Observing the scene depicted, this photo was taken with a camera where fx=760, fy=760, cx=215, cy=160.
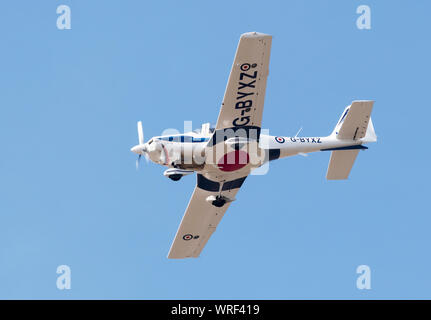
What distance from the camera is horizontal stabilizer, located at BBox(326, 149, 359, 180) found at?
33.8 meters

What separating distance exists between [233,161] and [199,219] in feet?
16.7

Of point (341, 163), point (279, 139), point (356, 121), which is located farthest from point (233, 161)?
point (356, 121)

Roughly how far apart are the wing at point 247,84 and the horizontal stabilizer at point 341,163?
5.18 metres

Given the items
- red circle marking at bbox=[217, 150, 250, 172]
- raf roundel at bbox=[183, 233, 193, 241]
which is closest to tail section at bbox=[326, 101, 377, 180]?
red circle marking at bbox=[217, 150, 250, 172]

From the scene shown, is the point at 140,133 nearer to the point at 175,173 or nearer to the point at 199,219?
the point at 175,173

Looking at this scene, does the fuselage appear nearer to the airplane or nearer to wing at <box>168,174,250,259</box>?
the airplane

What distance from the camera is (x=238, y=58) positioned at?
2848cm

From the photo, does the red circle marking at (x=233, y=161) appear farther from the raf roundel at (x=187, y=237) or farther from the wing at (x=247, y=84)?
the raf roundel at (x=187, y=237)

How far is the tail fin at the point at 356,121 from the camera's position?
32.5 m

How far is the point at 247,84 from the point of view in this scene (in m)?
29.1

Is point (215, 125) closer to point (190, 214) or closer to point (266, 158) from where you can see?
point (266, 158)
